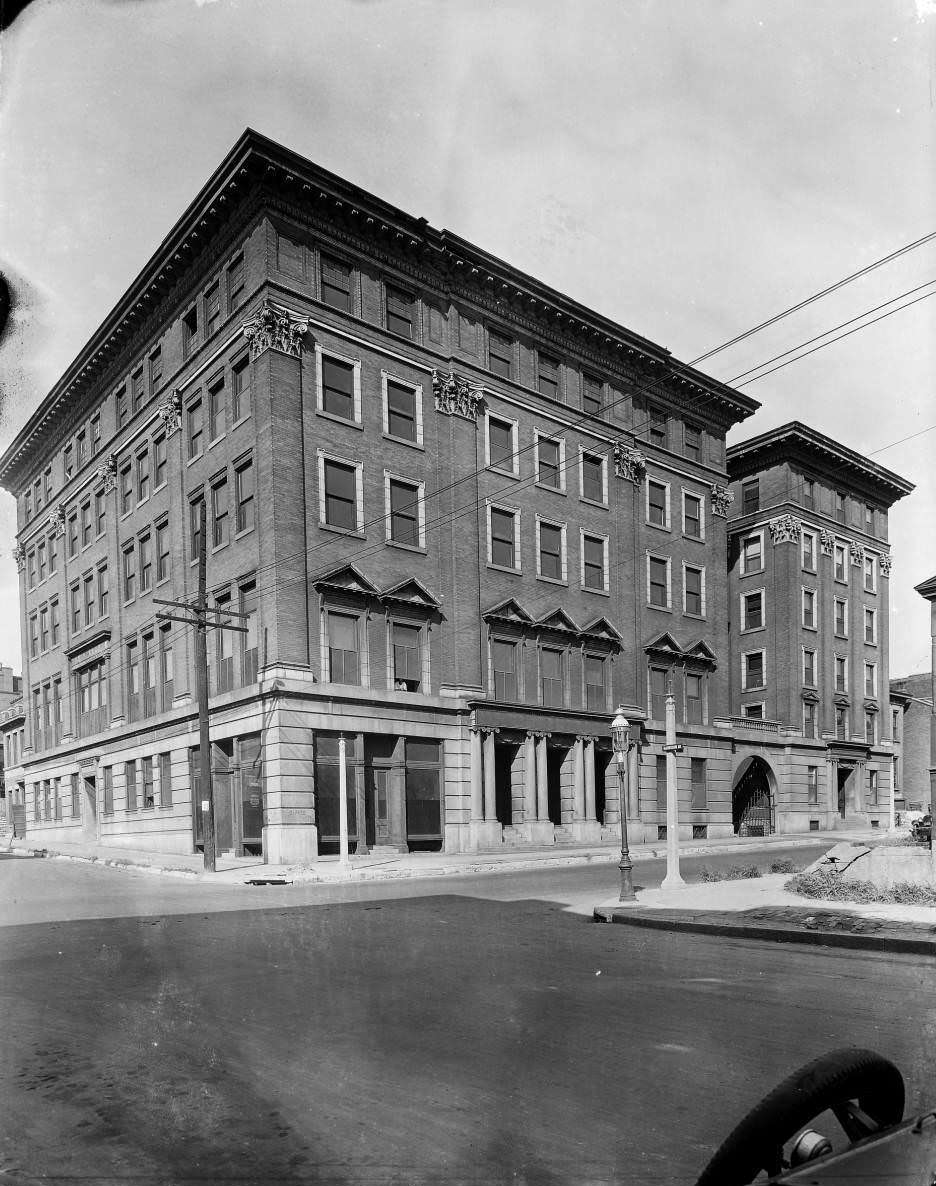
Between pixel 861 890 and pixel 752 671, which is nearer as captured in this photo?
pixel 861 890

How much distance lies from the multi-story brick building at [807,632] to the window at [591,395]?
14347 mm

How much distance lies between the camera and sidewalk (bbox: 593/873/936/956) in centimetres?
1086

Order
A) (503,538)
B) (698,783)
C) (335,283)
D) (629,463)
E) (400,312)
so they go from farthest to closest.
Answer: (698,783) → (629,463) → (503,538) → (400,312) → (335,283)

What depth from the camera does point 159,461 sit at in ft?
118

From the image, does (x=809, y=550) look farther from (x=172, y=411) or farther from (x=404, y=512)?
(x=172, y=411)

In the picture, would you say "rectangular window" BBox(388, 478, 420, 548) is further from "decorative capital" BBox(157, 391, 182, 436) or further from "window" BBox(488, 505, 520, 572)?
"decorative capital" BBox(157, 391, 182, 436)

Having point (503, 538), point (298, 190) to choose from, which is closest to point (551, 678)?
point (503, 538)

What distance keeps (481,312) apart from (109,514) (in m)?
18.0

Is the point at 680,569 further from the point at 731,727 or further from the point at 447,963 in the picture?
the point at 447,963

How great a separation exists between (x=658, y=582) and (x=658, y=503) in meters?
3.58

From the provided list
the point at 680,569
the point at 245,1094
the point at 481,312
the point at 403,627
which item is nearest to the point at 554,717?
the point at 403,627

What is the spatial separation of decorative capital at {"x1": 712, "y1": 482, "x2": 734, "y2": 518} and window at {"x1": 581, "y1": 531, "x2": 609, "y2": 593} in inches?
352

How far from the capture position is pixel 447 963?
10008mm

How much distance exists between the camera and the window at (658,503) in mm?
41969
